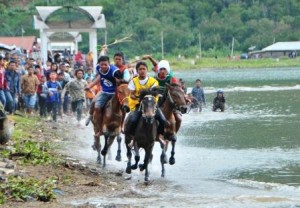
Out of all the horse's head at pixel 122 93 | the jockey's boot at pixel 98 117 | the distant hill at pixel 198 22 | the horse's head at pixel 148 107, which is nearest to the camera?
the horse's head at pixel 148 107

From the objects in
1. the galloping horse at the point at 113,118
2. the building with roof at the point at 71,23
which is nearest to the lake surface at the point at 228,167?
the galloping horse at the point at 113,118

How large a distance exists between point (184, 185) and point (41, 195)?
3224 mm

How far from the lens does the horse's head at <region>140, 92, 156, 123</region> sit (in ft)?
46.6

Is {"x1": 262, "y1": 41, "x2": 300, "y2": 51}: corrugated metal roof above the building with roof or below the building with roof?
below

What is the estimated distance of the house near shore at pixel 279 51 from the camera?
411 ft

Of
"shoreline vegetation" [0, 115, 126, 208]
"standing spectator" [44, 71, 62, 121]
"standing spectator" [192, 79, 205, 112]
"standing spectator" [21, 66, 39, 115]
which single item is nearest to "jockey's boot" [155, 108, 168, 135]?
"shoreline vegetation" [0, 115, 126, 208]

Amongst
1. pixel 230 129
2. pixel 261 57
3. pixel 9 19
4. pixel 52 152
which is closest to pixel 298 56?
pixel 261 57

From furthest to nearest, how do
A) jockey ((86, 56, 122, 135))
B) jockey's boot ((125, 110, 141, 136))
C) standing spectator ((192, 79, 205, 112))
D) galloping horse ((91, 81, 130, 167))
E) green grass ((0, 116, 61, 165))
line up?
1. standing spectator ((192, 79, 205, 112))
2. jockey ((86, 56, 122, 135))
3. galloping horse ((91, 81, 130, 167))
4. green grass ((0, 116, 61, 165))
5. jockey's boot ((125, 110, 141, 136))

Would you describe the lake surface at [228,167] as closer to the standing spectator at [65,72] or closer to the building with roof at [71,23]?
the standing spectator at [65,72]

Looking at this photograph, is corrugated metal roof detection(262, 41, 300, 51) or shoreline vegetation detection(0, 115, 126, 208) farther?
corrugated metal roof detection(262, 41, 300, 51)

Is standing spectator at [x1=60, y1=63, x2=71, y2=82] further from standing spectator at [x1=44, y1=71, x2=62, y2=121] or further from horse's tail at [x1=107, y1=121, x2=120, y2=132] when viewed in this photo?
horse's tail at [x1=107, y1=121, x2=120, y2=132]

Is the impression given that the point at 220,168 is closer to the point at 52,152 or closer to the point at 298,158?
the point at 298,158

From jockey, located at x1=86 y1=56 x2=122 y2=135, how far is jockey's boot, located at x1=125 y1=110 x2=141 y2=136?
1743 mm

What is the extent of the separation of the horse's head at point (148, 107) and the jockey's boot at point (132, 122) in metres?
0.44
